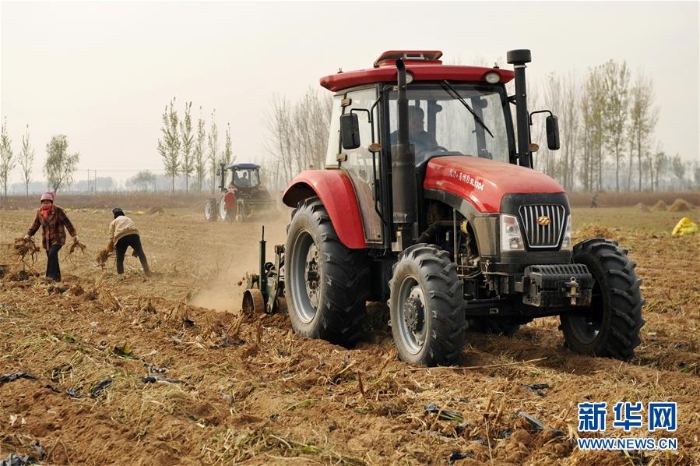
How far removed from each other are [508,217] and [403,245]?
1131 millimetres

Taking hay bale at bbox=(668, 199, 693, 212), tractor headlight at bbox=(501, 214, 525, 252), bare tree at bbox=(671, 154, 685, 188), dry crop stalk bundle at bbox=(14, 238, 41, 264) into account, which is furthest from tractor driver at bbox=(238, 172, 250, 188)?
bare tree at bbox=(671, 154, 685, 188)

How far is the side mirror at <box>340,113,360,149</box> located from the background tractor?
21764 millimetres

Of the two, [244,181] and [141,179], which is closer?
[244,181]

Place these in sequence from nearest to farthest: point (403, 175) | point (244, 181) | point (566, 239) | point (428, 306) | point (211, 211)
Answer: point (428, 306), point (566, 239), point (403, 175), point (244, 181), point (211, 211)

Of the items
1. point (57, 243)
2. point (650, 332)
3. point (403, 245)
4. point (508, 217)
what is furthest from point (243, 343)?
point (57, 243)

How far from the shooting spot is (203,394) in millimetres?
6219

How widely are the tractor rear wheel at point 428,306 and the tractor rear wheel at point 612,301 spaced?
127 centimetres

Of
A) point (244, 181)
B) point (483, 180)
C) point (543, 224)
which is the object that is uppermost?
point (244, 181)

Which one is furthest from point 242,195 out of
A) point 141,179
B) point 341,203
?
point 141,179

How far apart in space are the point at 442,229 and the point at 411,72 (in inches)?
55.2

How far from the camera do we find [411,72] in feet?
25.1

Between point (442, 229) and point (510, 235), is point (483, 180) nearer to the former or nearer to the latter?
point (510, 235)

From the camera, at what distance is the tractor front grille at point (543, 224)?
6902mm

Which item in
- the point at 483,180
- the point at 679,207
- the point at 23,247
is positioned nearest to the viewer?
the point at 483,180
